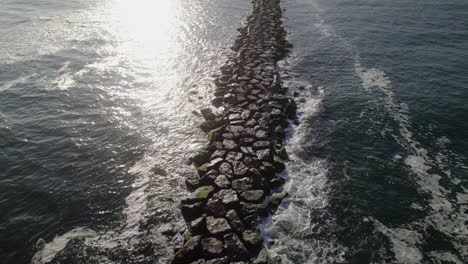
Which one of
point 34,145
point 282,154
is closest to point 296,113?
point 282,154

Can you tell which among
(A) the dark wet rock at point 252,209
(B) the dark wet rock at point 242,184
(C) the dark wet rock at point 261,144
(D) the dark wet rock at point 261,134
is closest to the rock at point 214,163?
(B) the dark wet rock at point 242,184

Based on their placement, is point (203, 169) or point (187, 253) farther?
point (203, 169)

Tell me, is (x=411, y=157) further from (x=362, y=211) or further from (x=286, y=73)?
(x=286, y=73)

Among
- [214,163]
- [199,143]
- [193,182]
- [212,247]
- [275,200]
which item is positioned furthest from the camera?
[199,143]

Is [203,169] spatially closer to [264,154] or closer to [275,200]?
[264,154]

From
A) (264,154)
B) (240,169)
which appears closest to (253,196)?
(240,169)

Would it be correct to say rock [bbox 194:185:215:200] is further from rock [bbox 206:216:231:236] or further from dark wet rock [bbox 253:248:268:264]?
dark wet rock [bbox 253:248:268:264]
